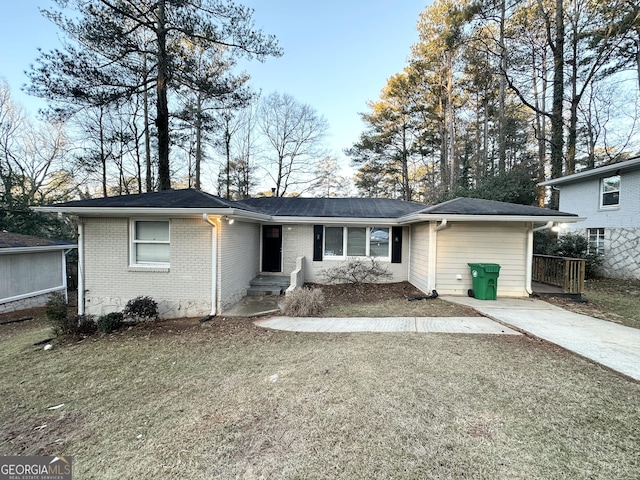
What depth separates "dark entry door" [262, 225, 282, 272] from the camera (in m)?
9.97

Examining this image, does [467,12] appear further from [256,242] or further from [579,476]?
[579,476]

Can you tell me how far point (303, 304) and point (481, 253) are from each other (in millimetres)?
5253

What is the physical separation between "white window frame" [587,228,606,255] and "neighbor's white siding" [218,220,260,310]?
43.5ft

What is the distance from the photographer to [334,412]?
2701 mm

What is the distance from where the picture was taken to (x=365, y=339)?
4699mm

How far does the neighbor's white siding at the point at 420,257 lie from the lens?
7.93 m

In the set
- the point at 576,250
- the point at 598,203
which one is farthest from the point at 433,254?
the point at 598,203

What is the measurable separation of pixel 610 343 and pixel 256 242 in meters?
8.75

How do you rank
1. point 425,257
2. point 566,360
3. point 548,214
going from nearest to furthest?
1. point 566,360
2. point 548,214
3. point 425,257

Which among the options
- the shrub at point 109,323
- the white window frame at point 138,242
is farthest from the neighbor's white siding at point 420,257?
the shrub at point 109,323

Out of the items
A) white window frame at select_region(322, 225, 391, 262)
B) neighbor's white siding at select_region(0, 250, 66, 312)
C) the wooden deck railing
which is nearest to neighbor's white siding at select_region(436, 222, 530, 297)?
the wooden deck railing

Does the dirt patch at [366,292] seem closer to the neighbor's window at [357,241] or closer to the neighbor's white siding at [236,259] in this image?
the neighbor's window at [357,241]

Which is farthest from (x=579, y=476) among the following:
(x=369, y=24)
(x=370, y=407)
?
(x=369, y=24)

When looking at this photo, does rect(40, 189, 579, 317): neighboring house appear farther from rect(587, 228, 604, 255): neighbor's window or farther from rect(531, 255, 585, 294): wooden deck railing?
rect(587, 228, 604, 255): neighbor's window
